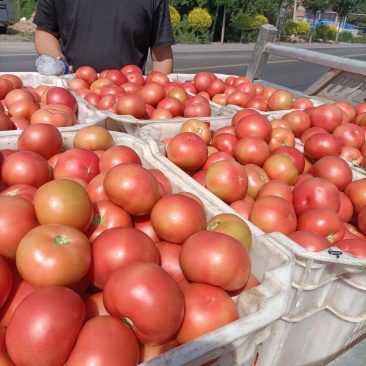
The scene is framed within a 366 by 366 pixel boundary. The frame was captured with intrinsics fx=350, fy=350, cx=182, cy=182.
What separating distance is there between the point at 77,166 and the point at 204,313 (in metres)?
0.99

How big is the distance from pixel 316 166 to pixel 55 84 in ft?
8.37

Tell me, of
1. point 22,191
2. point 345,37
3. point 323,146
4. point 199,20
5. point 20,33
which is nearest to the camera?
point 22,191

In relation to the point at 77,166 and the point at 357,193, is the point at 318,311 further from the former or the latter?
the point at 77,166

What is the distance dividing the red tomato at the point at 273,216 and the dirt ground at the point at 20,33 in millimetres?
17777

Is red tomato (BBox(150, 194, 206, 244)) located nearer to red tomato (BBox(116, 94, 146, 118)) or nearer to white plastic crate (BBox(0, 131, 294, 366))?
white plastic crate (BBox(0, 131, 294, 366))

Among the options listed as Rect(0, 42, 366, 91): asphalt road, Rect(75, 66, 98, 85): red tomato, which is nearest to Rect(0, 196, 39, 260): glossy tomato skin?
Rect(75, 66, 98, 85): red tomato

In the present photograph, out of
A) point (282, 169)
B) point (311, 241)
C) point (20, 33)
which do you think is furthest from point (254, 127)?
point (20, 33)

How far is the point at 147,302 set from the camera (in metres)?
1.00

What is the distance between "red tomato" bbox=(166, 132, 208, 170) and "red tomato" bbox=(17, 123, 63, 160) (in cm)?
68

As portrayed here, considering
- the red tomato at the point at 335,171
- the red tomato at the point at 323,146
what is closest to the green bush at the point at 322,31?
the red tomato at the point at 323,146

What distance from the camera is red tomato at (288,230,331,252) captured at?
157 cm

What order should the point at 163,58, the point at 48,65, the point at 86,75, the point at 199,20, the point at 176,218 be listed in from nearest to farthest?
the point at 176,218, the point at 48,65, the point at 86,75, the point at 163,58, the point at 199,20

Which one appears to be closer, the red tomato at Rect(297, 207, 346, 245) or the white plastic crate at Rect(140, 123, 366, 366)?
the white plastic crate at Rect(140, 123, 366, 366)

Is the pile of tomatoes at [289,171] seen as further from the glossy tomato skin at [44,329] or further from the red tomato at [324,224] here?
the glossy tomato skin at [44,329]
